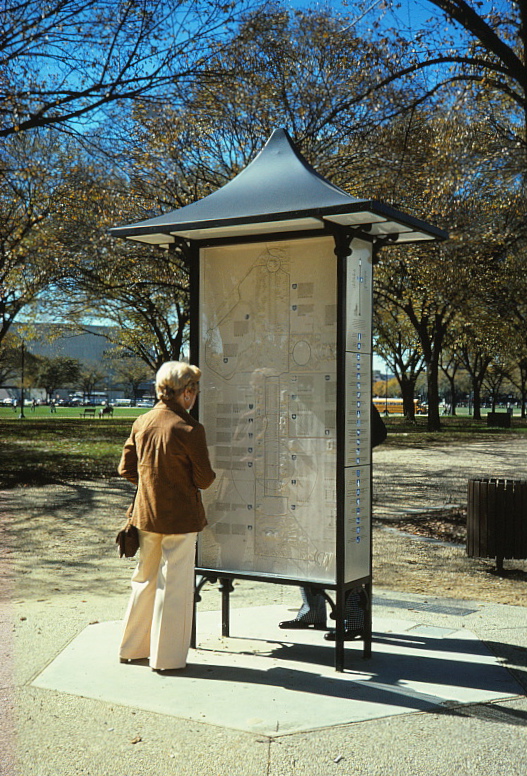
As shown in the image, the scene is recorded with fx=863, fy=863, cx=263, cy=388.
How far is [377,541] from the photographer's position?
1070 centimetres

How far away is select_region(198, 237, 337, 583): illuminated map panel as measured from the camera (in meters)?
5.89

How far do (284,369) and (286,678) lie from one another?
206cm

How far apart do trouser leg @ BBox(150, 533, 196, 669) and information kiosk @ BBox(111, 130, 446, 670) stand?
720 millimetres

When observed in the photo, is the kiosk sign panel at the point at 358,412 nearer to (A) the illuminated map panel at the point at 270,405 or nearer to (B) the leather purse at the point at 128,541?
(A) the illuminated map panel at the point at 270,405

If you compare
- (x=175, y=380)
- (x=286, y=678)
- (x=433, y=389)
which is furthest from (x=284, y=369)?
(x=433, y=389)

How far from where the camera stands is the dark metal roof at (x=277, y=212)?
17.4 ft

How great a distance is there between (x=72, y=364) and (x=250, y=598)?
3391 inches

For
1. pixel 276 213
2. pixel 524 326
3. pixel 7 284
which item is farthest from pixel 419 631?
pixel 524 326

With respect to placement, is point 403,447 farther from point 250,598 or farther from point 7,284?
point 250,598

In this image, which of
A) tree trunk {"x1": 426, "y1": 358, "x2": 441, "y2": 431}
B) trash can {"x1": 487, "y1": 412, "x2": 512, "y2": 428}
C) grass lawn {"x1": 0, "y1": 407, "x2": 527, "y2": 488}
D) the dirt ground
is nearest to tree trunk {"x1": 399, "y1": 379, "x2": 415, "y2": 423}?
trash can {"x1": 487, "y1": 412, "x2": 512, "y2": 428}

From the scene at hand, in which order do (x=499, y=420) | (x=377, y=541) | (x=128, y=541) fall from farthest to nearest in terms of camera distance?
(x=499, y=420) < (x=377, y=541) < (x=128, y=541)

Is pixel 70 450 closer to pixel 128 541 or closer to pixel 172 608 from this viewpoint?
pixel 128 541

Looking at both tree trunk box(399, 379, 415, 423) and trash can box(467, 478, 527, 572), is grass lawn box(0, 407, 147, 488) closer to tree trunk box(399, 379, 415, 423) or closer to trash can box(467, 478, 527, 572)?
trash can box(467, 478, 527, 572)

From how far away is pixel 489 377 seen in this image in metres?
76.1
